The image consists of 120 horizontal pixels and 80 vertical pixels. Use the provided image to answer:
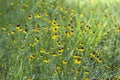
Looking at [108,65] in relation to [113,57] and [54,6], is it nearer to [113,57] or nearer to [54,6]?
[113,57]

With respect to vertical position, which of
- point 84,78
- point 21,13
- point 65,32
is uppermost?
point 21,13

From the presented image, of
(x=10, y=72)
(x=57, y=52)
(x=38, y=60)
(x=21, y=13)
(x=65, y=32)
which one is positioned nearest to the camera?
(x=10, y=72)

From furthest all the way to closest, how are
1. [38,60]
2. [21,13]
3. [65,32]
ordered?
[21,13], [65,32], [38,60]

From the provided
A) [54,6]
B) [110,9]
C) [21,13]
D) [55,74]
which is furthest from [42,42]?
[110,9]

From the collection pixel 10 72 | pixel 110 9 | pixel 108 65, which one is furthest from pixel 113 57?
pixel 110 9

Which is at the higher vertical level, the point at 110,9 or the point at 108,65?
the point at 110,9

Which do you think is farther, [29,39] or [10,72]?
[29,39]
